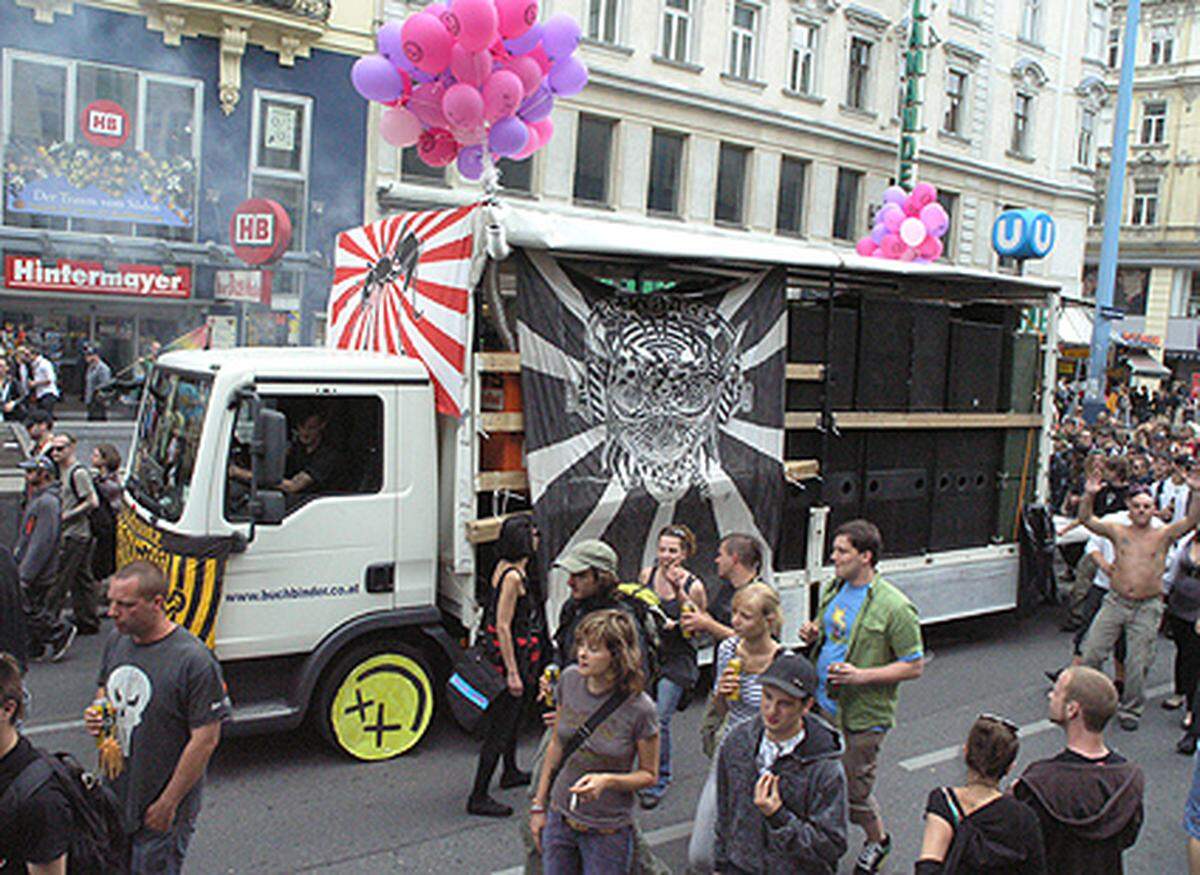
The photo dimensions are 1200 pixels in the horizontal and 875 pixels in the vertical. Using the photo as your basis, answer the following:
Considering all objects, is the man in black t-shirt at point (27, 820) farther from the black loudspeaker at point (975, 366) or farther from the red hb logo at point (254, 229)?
the red hb logo at point (254, 229)

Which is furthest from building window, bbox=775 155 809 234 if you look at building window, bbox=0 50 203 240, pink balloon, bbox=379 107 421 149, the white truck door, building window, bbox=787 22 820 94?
the white truck door

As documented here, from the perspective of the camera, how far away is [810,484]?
25.4ft

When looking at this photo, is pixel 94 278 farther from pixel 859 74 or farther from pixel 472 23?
pixel 859 74

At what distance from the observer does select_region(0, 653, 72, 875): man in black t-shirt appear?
284 cm

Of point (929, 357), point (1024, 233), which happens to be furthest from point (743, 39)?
point (929, 357)

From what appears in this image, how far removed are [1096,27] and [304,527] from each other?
3605 centimetres

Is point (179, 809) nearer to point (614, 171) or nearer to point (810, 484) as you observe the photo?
point (810, 484)

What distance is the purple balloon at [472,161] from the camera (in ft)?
24.6

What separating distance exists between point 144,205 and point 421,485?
15808 millimetres

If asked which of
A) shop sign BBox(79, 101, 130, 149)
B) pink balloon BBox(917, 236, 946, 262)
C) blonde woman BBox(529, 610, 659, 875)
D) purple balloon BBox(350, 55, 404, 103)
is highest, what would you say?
shop sign BBox(79, 101, 130, 149)

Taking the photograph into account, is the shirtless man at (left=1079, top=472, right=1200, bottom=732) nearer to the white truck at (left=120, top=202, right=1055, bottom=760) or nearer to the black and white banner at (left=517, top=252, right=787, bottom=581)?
the black and white banner at (left=517, top=252, right=787, bottom=581)

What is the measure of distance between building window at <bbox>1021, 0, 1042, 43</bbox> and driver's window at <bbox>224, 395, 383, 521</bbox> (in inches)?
1246

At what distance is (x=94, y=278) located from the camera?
758 inches

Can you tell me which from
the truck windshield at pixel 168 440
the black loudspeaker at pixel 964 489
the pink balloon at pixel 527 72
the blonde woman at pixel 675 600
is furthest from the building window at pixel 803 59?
the blonde woman at pixel 675 600
